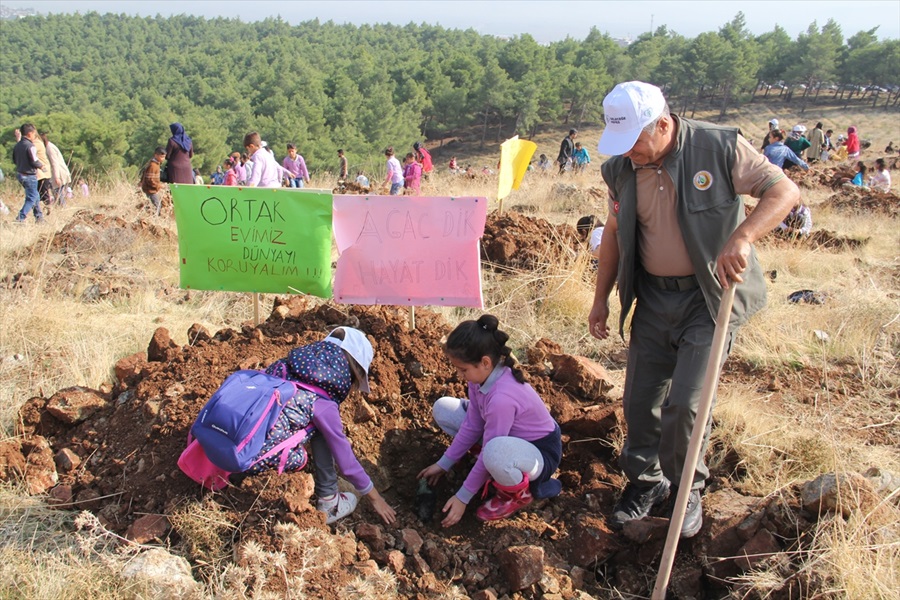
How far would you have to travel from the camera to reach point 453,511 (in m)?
3.00

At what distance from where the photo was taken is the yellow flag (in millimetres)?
7485

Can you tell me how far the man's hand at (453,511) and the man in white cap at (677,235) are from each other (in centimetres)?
71

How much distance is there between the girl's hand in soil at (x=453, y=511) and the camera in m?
2.99

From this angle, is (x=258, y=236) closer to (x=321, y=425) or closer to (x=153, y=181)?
(x=321, y=425)

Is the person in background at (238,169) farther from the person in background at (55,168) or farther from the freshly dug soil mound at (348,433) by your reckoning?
the freshly dug soil mound at (348,433)

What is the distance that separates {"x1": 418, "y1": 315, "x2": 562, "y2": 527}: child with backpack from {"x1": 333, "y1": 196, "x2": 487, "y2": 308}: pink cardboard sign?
1.32m

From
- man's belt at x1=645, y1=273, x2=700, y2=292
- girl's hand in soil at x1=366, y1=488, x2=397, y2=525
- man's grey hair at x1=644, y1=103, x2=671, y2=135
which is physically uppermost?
man's grey hair at x1=644, y1=103, x2=671, y2=135

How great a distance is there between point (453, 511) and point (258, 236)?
2.30m

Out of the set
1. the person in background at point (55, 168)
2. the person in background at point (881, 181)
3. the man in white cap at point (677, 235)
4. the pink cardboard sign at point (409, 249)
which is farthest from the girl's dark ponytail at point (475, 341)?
the person in background at point (881, 181)

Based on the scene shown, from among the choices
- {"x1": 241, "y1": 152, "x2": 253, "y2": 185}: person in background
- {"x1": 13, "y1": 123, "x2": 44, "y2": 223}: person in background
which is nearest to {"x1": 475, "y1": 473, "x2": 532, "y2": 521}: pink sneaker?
{"x1": 241, "y1": 152, "x2": 253, "y2": 185}: person in background

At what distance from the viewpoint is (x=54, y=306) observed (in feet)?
17.8

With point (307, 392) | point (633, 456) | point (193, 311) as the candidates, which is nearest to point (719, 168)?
point (633, 456)

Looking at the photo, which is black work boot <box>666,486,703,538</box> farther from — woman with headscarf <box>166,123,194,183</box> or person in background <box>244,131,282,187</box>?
woman with headscarf <box>166,123,194,183</box>

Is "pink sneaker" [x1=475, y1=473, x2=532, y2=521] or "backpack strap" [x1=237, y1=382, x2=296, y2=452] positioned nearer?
"backpack strap" [x1=237, y1=382, x2=296, y2=452]
